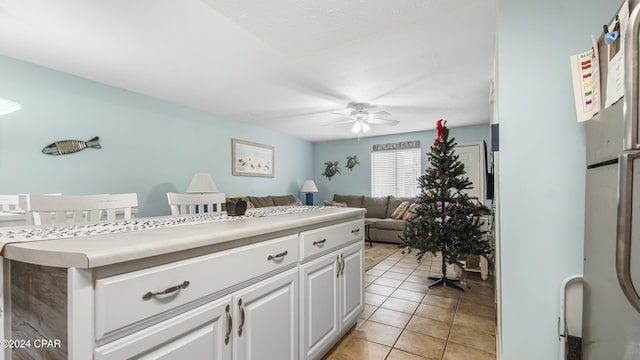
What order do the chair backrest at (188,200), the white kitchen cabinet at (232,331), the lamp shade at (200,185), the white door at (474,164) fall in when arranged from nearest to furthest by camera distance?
the white kitchen cabinet at (232,331) < the chair backrest at (188,200) < the lamp shade at (200,185) < the white door at (474,164)

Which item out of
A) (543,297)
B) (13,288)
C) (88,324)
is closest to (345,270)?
(543,297)

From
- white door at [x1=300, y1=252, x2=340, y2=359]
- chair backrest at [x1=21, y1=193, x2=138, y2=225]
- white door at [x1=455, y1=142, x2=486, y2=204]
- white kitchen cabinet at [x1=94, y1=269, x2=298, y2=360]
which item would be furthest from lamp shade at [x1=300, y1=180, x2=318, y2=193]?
white kitchen cabinet at [x1=94, y1=269, x2=298, y2=360]

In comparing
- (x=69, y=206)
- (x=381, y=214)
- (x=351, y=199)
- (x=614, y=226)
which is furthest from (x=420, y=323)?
(x=351, y=199)

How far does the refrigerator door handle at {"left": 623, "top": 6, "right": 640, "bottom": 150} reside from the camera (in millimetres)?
666

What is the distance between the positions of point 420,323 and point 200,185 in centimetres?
323

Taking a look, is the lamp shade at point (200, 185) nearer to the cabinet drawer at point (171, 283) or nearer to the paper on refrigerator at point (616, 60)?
the cabinet drawer at point (171, 283)

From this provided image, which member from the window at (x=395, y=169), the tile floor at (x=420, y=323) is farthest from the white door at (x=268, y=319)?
the window at (x=395, y=169)

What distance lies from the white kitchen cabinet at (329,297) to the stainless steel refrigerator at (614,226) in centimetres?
115

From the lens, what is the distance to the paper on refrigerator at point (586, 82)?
1.01m

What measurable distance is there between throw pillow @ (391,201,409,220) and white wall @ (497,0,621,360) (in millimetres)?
4392

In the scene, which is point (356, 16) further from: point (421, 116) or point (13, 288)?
point (421, 116)

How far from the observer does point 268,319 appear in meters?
1.23

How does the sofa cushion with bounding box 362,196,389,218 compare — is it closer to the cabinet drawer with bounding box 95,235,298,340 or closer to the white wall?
the white wall

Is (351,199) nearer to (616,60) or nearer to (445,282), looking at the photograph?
(445,282)
